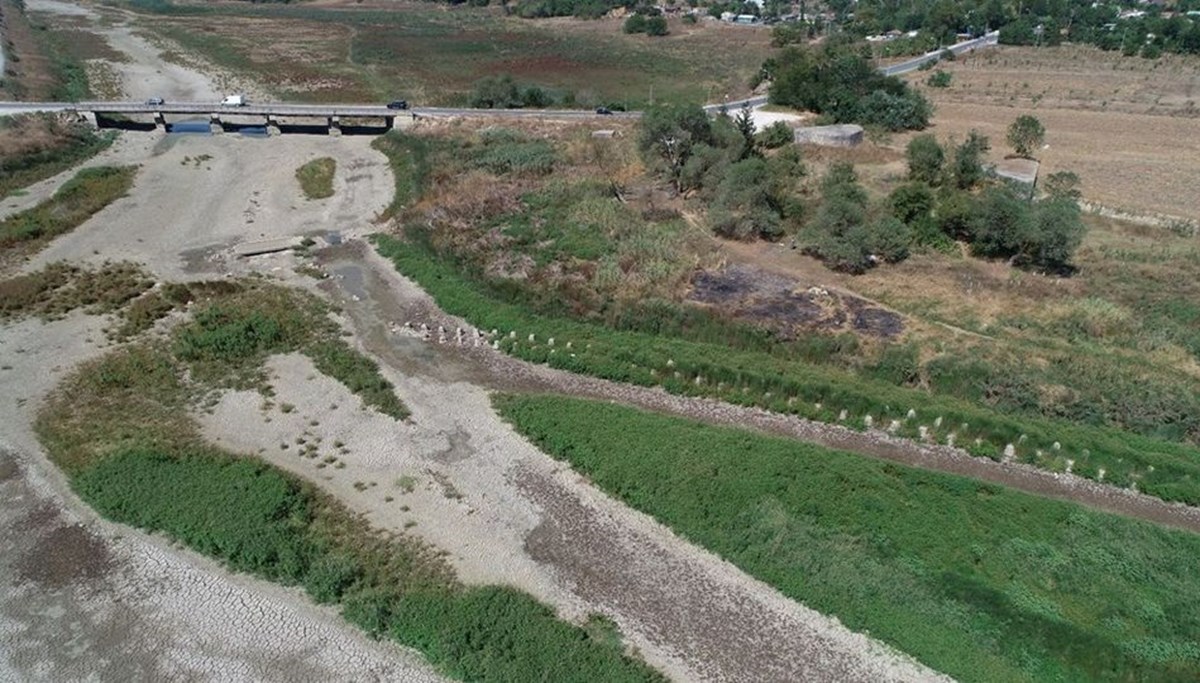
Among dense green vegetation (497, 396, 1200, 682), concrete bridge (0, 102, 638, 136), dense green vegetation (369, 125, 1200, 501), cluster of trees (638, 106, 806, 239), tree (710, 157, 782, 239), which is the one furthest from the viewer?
concrete bridge (0, 102, 638, 136)

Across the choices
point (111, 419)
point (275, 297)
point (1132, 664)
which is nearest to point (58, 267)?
point (275, 297)

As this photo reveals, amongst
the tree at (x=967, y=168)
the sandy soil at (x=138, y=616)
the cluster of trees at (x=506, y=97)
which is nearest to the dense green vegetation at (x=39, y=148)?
the cluster of trees at (x=506, y=97)

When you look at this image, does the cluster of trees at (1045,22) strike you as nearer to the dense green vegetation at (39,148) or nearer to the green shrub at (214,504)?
the dense green vegetation at (39,148)

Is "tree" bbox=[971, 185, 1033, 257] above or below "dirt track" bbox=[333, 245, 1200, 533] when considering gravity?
above

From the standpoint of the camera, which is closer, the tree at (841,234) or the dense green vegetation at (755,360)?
the dense green vegetation at (755,360)

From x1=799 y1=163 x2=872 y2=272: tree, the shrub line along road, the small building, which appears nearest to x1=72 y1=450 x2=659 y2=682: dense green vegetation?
x1=799 y1=163 x2=872 y2=272: tree

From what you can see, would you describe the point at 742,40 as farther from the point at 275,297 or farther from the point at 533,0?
the point at 275,297

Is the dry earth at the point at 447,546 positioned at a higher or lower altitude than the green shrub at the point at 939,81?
lower

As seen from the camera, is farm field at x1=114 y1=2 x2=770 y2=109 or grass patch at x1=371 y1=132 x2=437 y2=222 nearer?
grass patch at x1=371 y1=132 x2=437 y2=222

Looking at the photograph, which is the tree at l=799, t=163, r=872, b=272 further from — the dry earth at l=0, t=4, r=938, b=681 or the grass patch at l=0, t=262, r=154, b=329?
the grass patch at l=0, t=262, r=154, b=329
